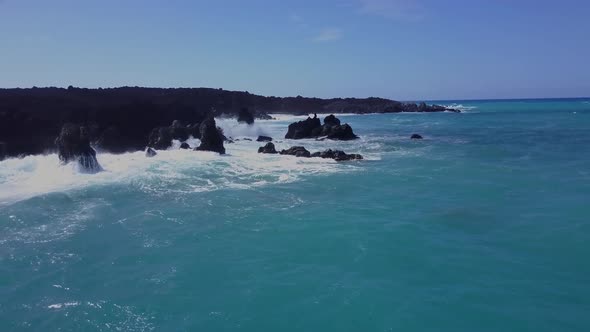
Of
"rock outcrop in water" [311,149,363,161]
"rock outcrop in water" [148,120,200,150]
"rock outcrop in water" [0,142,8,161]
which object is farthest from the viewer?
"rock outcrop in water" [148,120,200,150]

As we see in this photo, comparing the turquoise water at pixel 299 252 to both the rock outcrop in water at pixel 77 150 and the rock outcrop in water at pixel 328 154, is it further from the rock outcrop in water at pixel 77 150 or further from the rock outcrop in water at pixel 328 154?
the rock outcrop in water at pixel 328 154

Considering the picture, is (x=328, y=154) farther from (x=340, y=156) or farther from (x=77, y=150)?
(x=77, y=150)

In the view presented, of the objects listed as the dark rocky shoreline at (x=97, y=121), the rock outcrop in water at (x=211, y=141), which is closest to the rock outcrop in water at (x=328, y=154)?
the rock outcrop in water at (x=211, y=141)

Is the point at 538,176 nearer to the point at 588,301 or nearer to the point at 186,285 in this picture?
the point at 588,301

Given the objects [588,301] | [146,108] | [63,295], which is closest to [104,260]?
[63,295]

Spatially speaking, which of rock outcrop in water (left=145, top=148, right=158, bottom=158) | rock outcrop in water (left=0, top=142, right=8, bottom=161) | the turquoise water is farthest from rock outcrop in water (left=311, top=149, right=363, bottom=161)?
rock outcrop in water (left=0, top=142, right=8, bottom=161)

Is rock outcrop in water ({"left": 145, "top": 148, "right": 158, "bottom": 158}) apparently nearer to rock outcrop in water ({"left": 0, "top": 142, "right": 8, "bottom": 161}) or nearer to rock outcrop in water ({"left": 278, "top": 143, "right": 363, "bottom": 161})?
rock outcrop in water ({"left": 0, "top": 142, "right": 8, "bottom": 161})

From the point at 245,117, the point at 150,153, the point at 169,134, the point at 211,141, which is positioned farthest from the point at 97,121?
the point at 245,117
